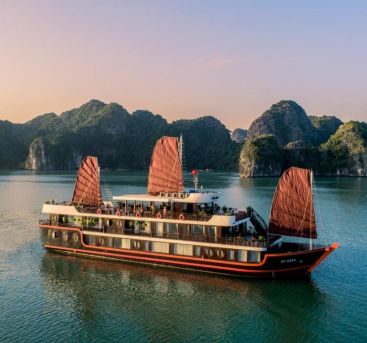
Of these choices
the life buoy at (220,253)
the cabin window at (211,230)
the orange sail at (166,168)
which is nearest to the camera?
the life buoy at (220,253)

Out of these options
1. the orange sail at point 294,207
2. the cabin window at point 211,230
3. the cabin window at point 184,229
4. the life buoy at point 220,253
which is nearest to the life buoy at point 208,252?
the life buoy at point 220,253

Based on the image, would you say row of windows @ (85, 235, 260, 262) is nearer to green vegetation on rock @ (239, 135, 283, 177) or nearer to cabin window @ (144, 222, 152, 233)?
cabin window @ (144, 222, 152, 233)

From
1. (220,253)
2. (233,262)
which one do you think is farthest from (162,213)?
(233,262)

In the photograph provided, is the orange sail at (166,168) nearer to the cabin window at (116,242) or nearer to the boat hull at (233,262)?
the cabin window at (116,242)

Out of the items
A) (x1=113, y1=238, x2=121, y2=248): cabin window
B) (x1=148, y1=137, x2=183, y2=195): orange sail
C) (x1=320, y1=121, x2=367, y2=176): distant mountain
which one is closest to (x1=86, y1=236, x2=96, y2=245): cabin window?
(x1=113, y1=238, x2=121, y2=248): cabin window

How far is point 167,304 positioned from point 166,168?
1390 centimetres

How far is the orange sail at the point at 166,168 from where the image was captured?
3638cm

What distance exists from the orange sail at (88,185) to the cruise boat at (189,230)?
177 centimetres

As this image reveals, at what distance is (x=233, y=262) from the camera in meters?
30.7

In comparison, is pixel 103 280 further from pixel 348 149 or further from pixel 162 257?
pixel 348 149

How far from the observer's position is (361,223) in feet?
187

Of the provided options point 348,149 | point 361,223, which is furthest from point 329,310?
point 348,149

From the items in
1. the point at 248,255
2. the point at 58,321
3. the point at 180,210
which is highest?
the point at 180,210

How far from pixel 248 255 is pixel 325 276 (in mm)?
6978
